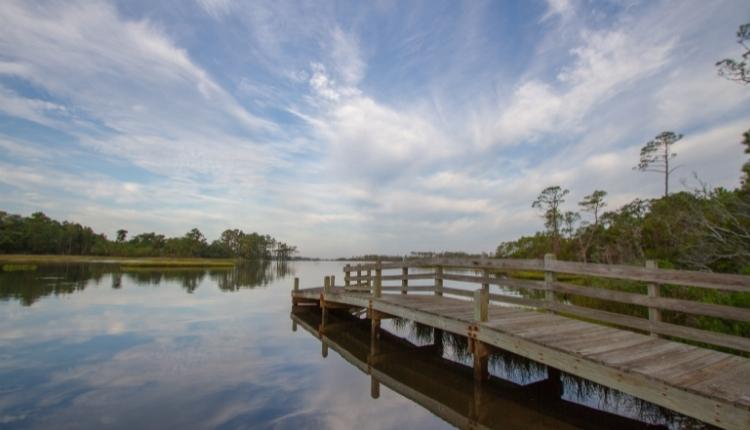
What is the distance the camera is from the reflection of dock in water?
15.6 ft

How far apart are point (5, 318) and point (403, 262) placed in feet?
46.0

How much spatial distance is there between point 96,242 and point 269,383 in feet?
346

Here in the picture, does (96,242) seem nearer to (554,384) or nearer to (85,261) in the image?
(85,261)

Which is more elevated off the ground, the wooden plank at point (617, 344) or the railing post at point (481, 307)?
the railing post at point (481, 307)

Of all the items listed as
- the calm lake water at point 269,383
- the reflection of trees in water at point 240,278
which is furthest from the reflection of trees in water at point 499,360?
the reflection of trees in water at point 240,278

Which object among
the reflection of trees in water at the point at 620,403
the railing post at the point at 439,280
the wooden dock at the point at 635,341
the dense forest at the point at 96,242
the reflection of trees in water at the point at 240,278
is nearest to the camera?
the wooden dock at the point at 635,341

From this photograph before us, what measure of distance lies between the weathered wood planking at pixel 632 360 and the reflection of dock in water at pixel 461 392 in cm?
98

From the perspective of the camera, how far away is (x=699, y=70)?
11.5 m

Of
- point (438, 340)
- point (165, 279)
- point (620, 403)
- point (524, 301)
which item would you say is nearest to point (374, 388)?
point (438, 340)

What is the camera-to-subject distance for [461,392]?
587 centimetres

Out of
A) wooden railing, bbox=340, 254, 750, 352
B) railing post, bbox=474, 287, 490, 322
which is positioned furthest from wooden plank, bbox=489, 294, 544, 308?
railing post, bbox=474, 287, 490, 322

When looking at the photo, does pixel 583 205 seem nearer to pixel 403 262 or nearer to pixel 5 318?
pixel 403 262

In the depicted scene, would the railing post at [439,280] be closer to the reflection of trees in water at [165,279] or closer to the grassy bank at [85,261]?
the reflection of trees in water at [165,279]

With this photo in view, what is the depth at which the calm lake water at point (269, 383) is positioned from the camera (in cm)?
502
